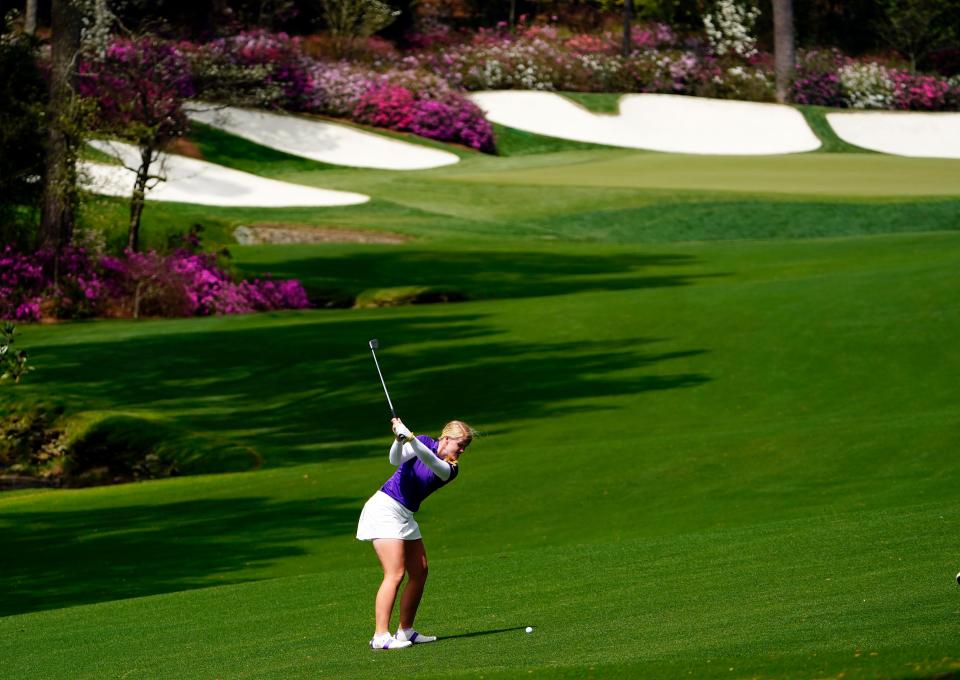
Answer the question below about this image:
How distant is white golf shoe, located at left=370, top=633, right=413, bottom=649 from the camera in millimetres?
10742

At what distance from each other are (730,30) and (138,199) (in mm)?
39869

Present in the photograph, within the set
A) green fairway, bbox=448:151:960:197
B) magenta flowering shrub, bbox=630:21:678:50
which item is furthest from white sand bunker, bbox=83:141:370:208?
magenta flowering shrub, bbox=630:21:678:50

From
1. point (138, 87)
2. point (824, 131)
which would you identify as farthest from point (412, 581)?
point (824, 131)

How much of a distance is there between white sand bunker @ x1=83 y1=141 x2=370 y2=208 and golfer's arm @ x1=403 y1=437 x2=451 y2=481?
35107 millimetres

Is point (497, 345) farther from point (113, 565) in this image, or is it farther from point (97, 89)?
point (97, 89)

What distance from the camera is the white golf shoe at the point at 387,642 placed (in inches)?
423

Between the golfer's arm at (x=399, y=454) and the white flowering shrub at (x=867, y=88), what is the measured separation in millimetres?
57704

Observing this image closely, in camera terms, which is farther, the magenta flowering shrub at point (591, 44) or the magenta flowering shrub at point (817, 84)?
the magenta flowering shrub at point (591, 44)

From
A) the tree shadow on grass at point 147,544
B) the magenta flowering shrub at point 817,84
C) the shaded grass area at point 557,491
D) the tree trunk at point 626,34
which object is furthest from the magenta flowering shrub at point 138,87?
the magenta flowering shrub at point 817,84

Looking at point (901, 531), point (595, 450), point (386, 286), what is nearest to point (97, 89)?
point (386, 286)

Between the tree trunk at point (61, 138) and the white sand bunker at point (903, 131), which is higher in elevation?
the tree trunk at point (61, 138)

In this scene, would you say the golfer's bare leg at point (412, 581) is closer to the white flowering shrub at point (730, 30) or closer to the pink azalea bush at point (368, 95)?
the pink azalea bush at point (368, 95)

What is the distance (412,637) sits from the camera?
1087 cm

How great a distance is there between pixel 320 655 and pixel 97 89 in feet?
111
